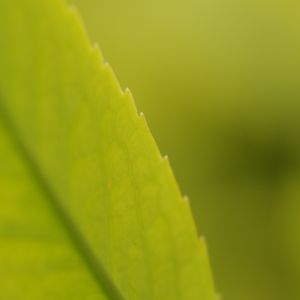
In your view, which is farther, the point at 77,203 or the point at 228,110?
the point at 228,110

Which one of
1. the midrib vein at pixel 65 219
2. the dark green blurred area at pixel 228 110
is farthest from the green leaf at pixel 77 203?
the dark green blurred area at pixel 228 110

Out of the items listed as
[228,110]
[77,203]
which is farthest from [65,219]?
[228,110]

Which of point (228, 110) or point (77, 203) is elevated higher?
point (77, 203)

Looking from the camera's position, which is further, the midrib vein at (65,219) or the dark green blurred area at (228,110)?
the dark green blurred area at (228,110)

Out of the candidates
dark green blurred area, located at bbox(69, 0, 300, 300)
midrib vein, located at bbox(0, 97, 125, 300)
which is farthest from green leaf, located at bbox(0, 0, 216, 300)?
dark green blurred area, located at bbox(69, 0, 300, 300)

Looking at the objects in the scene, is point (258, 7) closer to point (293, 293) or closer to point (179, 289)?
point (293, 293)

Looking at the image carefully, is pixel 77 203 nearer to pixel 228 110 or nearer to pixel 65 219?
pixel 65 219

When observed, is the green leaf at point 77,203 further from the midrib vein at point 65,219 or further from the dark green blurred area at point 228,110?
the dark green blurred area at point 228,110
